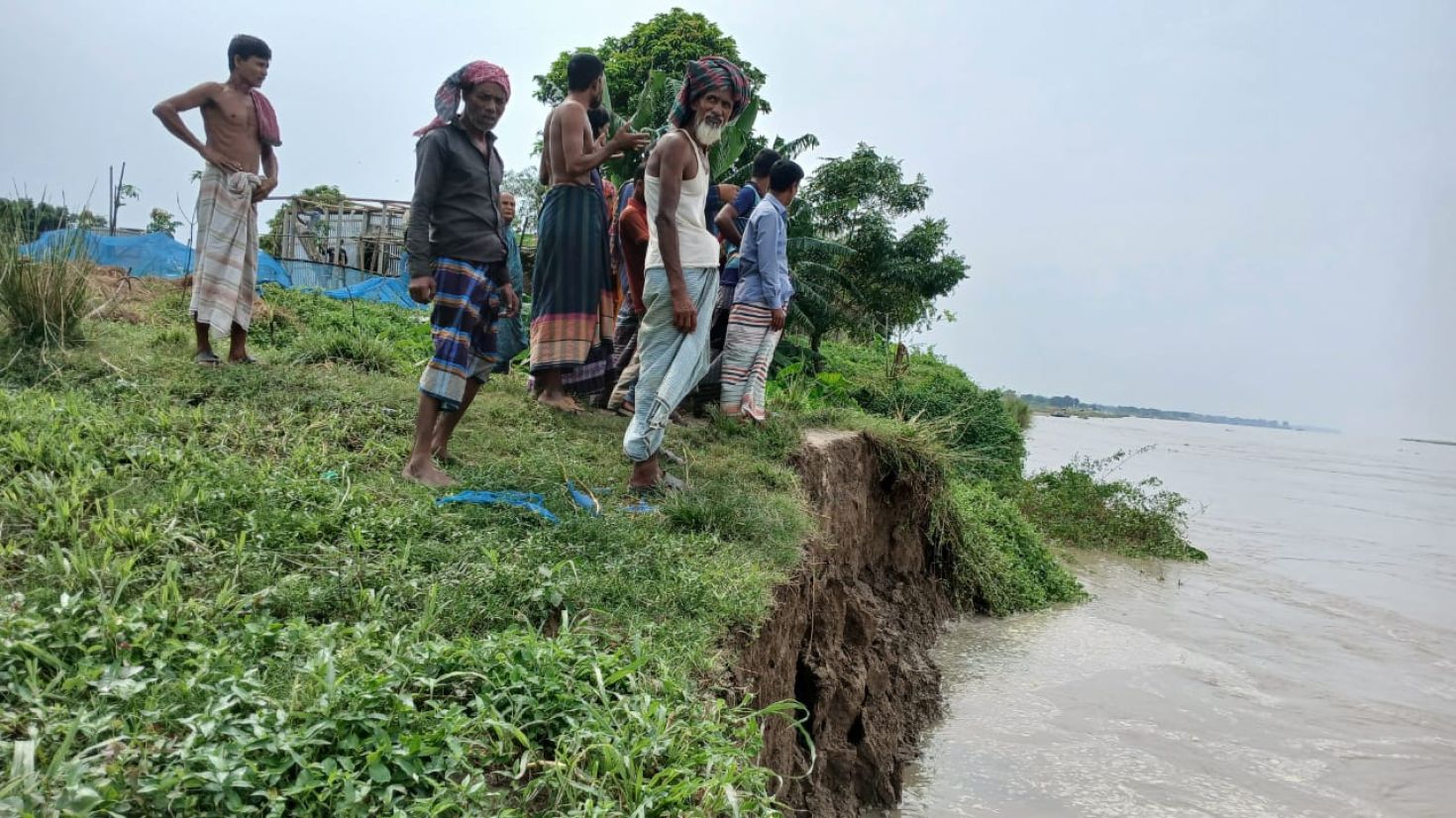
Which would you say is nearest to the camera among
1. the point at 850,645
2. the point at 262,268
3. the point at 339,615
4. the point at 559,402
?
the point at 339,615

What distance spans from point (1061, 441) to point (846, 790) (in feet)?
97.9

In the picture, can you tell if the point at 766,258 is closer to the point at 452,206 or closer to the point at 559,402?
the point at 559,402

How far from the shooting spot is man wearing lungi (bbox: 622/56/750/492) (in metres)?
4.00

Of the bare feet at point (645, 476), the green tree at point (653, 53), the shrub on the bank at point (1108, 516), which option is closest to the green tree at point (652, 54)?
the green tree at point (653, 53)

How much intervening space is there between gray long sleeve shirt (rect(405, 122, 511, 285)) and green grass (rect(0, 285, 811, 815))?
979 mm

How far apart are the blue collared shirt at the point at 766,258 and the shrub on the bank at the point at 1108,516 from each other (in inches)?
314

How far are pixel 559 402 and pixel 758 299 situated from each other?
141cm

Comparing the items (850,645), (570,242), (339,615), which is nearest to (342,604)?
(339,615)

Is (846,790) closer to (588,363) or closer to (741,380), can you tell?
(741,380)

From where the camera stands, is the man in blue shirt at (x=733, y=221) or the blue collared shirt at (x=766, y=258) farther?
the man in blue shirt at (x=733, y=221)

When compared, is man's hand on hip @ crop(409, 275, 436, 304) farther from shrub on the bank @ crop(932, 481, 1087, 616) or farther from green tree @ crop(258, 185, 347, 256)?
green tree @ crop(258, 185, 347, 256)

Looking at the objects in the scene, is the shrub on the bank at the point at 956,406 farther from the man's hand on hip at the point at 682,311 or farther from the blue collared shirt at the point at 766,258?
the man's hand on hip at the point at 682,311

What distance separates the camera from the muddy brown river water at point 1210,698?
5.00 m

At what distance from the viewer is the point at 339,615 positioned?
99.0 inches
